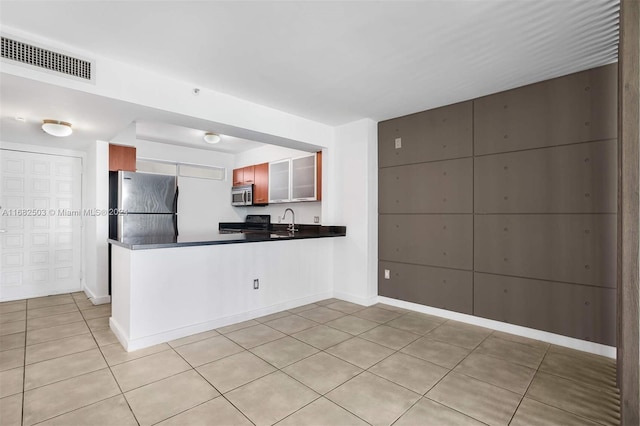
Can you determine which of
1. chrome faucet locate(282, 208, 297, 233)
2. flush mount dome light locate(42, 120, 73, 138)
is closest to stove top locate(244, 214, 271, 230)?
chrome faucet locate(282, 208, 297, 233)

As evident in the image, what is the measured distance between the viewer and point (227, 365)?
2.44 m

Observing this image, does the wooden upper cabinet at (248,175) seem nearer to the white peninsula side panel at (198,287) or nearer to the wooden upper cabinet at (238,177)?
the wooden upper cabinet at (238,177)

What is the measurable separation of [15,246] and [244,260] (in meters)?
3.59

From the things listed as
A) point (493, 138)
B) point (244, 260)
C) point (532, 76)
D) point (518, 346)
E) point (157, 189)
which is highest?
point (532, 76)

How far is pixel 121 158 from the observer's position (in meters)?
4.48

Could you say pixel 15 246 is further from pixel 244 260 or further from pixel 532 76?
pixel 532 76

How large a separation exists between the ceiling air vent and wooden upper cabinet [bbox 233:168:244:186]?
4052mm

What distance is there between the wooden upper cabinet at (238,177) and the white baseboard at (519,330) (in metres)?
4.04

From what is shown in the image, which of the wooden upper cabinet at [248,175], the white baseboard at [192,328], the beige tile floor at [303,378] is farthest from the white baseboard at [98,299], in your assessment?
the wooden upper cabinet at [248,175]

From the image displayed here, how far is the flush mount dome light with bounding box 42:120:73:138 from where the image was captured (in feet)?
10.7

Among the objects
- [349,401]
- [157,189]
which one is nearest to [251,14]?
[349,401]

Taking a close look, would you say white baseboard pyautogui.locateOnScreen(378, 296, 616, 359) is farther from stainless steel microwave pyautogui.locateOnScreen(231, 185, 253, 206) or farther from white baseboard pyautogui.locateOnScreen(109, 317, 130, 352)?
stainless steel microwave pyautogui.locateOnScreen(231, 185, 253, 206)

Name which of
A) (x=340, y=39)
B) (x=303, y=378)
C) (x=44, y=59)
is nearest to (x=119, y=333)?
(x=303, y=378)

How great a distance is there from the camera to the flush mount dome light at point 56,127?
10.7ft
